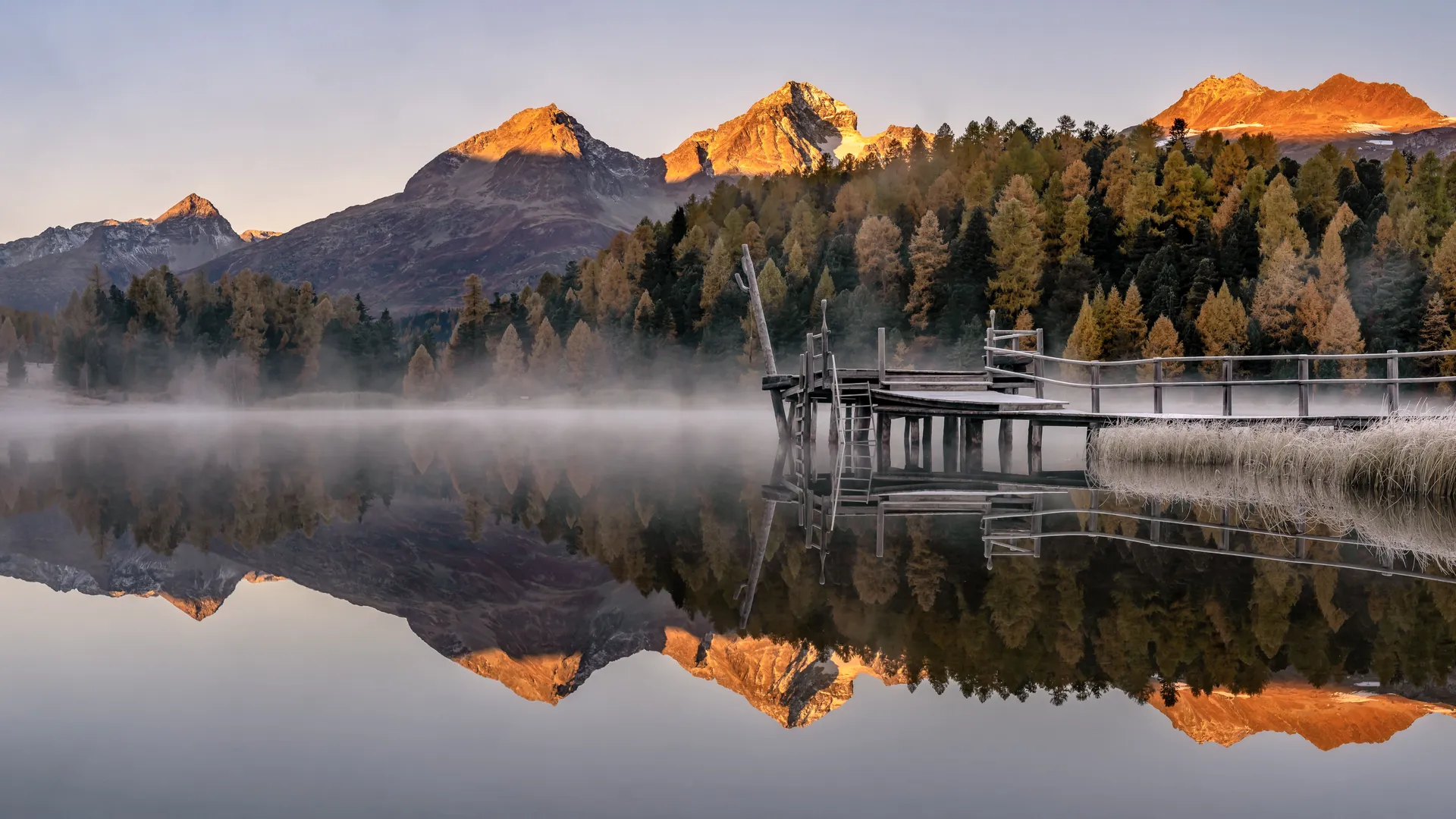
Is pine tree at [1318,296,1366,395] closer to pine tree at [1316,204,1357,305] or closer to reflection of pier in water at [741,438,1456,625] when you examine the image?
pine tree at [1316,204,1357,305]

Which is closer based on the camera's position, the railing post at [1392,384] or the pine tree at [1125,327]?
the railing post at [1392,384]

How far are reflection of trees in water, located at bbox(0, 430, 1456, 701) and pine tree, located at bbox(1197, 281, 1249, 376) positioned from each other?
5762 centimetres

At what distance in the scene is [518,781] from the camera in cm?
635

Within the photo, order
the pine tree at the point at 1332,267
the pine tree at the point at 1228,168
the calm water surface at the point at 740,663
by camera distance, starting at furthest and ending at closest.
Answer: the pine tree at the point at 1228,168 < the pine tree at the point at 1332,267 < the calm water surface at the point at 740,663

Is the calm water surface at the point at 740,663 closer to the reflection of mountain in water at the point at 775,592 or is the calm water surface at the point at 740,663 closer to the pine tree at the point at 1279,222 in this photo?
the reflection of mountain in water at the point at 775,592

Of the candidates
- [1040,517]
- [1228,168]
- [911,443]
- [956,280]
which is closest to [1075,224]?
[956,280]

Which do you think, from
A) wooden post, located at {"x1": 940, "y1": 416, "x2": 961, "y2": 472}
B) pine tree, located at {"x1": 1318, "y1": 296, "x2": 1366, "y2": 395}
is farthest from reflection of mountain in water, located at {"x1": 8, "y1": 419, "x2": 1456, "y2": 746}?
pine tree, located at {"x1": 1318, "y1": 296, "x2": 1366, "y2": 395}


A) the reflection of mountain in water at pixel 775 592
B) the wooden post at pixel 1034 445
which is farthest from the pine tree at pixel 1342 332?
the reflection of mountain in water at pixel 775 592

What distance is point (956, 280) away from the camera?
87.2 m

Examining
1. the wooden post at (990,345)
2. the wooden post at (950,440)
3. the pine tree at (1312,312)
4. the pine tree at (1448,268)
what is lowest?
the wooden post at (950,440)

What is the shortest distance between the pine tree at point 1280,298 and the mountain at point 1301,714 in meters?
73.4

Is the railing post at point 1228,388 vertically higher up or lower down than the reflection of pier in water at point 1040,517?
higher up

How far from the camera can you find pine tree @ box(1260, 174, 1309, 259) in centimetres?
7800

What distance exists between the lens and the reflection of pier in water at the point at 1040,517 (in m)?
13.0
